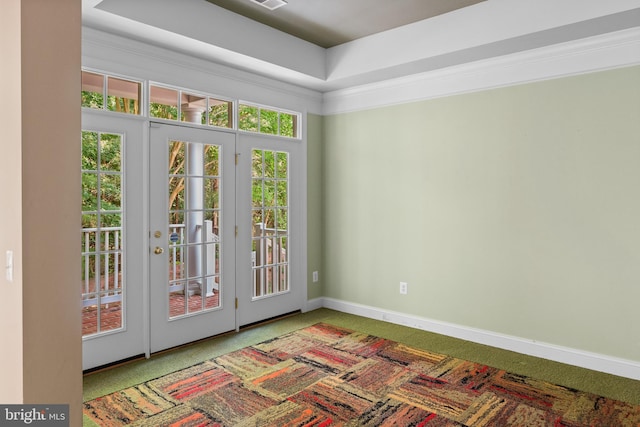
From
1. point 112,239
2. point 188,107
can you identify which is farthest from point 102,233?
point 188,107

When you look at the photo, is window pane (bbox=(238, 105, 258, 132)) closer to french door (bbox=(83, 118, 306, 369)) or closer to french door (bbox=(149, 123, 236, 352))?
french door (bbox=(83, 118, 306, 369))

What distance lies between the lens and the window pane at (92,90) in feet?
10.8

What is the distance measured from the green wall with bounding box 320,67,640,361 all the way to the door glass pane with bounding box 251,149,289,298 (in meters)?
0.44

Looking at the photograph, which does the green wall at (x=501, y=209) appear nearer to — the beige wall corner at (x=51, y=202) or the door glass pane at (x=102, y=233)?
the door glass pane at (x=102, y=233)

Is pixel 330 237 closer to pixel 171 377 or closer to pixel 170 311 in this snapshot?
pixel 170 311

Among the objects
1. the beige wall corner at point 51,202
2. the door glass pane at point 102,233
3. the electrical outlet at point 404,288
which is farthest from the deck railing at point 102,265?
the electrical outlet at point 404,288

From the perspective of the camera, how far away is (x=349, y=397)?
2969mm

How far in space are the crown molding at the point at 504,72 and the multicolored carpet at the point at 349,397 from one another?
2.45 m

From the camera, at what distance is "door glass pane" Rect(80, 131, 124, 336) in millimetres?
3320

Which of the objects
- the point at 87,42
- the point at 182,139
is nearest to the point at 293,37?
the point at 182,139

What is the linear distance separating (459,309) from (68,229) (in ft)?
11.4

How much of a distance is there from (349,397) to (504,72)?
9.90 ft

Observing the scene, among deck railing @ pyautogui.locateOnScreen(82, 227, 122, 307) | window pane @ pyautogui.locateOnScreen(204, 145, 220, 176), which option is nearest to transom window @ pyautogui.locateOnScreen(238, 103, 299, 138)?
window pane @ pyautogui.locateOnScreen(204, 145, 220, 176)

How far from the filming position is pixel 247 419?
268 cm
